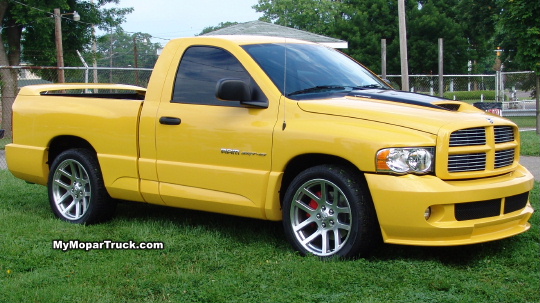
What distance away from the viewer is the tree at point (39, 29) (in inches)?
883

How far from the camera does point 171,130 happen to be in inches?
244

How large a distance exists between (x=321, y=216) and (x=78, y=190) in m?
2.86

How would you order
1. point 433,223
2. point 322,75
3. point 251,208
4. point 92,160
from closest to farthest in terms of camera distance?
1. point 433,223
2. point 251,208
3. point 322,75
4. point 92,160

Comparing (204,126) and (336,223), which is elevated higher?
(204,126)

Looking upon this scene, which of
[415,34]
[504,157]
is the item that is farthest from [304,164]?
[415,34]

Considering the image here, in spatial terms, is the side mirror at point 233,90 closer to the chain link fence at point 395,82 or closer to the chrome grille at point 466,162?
the chrome grille at point 466,162

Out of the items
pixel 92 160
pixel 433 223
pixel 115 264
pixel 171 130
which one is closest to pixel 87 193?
pixel 92 160

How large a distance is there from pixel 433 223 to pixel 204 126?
6.92 feet

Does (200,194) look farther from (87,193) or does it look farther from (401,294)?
(401,294)

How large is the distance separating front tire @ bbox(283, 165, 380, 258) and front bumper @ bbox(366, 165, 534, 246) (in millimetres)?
145

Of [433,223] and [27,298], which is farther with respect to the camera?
[433,223]

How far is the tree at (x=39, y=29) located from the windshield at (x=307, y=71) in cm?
1713

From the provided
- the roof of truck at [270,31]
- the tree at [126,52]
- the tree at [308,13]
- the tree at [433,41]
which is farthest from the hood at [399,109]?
the tree at [308,13]

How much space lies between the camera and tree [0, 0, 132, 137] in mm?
22422
